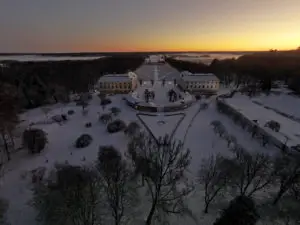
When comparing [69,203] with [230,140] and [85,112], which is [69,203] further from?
[85,112]

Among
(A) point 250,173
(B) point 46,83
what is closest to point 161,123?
(A) point 250,173

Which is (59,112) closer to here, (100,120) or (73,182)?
(100,120)

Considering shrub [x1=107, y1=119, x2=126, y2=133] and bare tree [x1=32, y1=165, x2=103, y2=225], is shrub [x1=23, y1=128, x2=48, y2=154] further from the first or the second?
bare tree [x1=32, y1=165, x2=103, y2=225]

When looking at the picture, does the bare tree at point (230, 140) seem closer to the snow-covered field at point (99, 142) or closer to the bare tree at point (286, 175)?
the snow-covered field at point (99, 142)

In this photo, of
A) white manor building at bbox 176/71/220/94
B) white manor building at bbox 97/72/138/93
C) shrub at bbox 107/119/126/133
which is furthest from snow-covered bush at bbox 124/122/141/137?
white manor building at bbox 176/71/220/94

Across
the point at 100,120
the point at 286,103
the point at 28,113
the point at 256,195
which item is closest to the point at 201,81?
the point at 286,103

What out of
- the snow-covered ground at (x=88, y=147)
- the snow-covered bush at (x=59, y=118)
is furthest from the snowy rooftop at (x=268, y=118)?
the snow-covered bush at (x=59, y=118)
